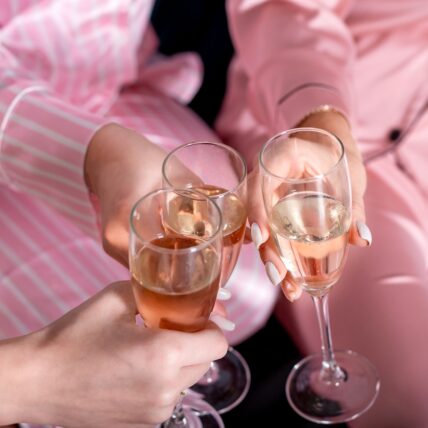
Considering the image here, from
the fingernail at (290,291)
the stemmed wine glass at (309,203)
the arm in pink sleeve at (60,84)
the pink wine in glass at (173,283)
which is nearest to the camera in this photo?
the pink wine in glass at (173,283)

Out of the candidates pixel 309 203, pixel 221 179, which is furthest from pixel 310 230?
pixel 221 179

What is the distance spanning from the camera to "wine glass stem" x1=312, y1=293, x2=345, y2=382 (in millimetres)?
1151

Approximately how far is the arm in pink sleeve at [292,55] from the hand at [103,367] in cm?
51

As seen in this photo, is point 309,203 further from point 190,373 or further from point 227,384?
point 227,384

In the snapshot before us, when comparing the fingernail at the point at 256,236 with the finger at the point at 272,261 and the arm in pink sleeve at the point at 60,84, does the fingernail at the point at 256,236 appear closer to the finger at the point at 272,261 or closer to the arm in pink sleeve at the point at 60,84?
the finger at the point at 272,261

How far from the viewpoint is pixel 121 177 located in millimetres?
1099

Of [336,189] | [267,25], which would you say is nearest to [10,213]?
[267,25]

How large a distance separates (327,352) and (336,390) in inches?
2.7

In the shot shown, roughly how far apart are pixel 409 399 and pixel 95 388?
46 cm

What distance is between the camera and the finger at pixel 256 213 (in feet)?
3.24

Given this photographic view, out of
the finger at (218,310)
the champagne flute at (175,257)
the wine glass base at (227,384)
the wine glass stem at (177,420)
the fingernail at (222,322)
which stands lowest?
the wine glass base at (227,384)

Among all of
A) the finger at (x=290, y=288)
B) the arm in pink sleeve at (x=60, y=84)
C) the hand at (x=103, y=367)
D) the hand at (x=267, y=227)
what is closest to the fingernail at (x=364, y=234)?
the hand at (x=267, y=227)

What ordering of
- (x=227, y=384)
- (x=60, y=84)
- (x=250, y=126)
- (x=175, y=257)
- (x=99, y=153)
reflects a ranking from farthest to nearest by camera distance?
1. (x=250, y=126)
2. (x=60, y=84)
3. (x=227, y=384)
4. (x=99, y=153)
5. (x=175, y=257)

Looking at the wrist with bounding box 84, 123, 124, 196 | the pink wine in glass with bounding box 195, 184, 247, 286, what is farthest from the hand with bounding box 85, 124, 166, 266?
the pink wine in glass with bounding box 195, 184, 247, 286
